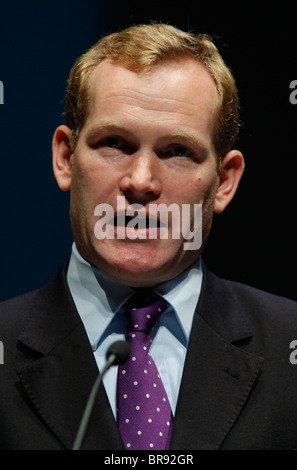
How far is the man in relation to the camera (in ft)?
4.41

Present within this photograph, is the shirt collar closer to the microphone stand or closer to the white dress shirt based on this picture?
the white dress shirt

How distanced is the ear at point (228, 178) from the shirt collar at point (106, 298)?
0.20m

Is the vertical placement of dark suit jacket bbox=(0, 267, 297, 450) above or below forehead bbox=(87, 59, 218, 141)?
below

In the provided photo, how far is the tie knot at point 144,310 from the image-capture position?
1438mm

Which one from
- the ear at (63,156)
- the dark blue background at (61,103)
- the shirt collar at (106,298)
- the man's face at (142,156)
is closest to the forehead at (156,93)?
the man's face at (142,156)

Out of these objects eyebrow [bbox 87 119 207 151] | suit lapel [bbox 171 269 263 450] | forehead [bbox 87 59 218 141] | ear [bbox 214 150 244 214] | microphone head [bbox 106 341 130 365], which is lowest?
suit lapel [bbox 171 269 263 450]

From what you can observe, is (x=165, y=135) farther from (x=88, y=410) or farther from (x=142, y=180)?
(x=88, y=410)

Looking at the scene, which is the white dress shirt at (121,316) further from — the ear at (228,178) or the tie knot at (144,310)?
the ear at (228,178)

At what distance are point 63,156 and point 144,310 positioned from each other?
410 mm

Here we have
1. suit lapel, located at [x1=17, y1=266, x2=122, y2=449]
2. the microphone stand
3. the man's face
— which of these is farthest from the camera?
the man's face

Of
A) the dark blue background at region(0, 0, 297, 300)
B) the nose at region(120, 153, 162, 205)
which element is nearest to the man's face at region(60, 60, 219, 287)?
the nose at region(120, 153, 162, 205)

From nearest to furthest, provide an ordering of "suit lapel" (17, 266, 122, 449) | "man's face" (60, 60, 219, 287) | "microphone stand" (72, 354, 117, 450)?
1. "microphone stand" (72, 354, 117, 450)
2. "suit lapel" (17, 266, 122, 449)
3. "man's face" (60, 60, 219, 287)

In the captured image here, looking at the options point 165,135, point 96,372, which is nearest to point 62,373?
point 96,372
